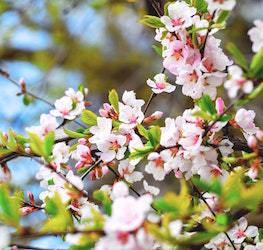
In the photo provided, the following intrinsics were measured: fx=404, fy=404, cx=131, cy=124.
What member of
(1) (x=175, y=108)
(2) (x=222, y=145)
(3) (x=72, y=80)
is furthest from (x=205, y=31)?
(3) (x=72, y=80)

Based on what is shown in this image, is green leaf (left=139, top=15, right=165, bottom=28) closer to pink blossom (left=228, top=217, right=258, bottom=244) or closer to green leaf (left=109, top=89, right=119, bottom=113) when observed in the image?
green leaf (left=109, top=89, right=119, bottom=113)

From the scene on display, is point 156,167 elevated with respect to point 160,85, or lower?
lower

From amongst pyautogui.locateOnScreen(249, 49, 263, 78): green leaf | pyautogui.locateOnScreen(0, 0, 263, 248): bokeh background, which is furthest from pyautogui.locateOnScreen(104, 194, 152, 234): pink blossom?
pyautogui.locateOnScreen(0, 0, 263, 248): bokeh background

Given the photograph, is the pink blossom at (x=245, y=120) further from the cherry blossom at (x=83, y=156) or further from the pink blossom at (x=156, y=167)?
the cherry blossom at (x=83, y=156)

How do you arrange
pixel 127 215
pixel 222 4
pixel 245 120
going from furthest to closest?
pixel 245 120, pixel 222 4, pixel 127 215

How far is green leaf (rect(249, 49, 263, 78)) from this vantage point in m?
0.43

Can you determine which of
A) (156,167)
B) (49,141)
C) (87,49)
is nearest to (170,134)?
(156,167)

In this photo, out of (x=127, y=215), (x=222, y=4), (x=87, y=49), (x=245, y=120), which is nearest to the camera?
(x=127, y=215)

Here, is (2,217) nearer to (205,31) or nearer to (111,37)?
(205,31)

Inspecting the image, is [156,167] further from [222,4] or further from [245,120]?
[222,4]

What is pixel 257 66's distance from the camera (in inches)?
17.0

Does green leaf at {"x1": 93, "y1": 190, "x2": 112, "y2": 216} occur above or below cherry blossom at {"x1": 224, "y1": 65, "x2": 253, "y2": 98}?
below

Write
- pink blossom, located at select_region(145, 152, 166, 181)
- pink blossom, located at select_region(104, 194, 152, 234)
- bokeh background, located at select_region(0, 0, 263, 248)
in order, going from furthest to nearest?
bokeh background, located at select_region(0, 0, 263, 248) < pink blossom, located at select_region(145, 152, 166, 181) < pink blossom, located at select_region(104, 194, 152, 234)

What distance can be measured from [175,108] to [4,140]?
1502mm
